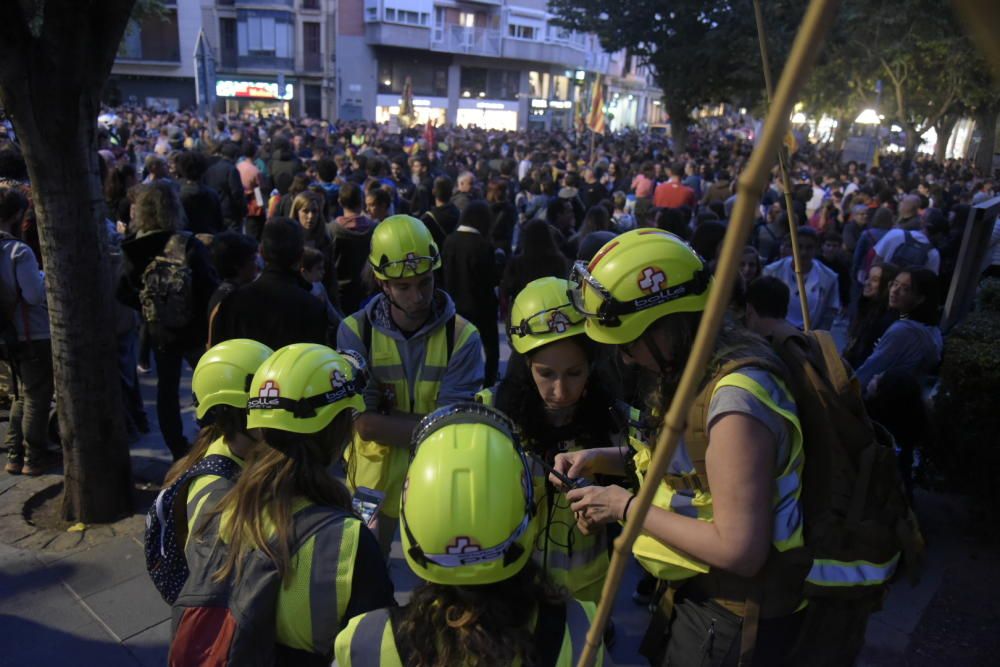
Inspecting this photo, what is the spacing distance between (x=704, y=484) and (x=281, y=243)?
3.00 m

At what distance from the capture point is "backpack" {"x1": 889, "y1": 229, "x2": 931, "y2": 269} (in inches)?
301

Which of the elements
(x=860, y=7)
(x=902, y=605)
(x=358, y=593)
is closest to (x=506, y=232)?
(x=902, y=605)

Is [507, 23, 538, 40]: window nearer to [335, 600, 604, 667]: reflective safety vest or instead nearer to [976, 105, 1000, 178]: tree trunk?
[976, 105, 1000, 178]: tree trunk

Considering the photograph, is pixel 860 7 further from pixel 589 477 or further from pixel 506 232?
pixel 589 477

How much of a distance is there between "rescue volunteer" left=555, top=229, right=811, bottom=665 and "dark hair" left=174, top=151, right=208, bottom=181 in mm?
6241

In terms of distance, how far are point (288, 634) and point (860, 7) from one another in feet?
87.5

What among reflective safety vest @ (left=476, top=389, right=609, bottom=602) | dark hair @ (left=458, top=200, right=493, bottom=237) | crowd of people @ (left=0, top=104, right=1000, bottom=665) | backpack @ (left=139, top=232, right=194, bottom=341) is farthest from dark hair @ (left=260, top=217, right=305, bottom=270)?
dark hair @ (left=458, top=200, right=493, bottom=237)

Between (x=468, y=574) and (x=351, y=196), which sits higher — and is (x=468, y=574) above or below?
below

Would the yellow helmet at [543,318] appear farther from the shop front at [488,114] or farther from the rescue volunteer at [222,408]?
the shop front at [488,114]

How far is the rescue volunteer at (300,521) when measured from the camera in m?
1.75

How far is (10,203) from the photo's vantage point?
4812mm

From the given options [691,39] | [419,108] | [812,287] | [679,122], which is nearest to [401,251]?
[812,287]

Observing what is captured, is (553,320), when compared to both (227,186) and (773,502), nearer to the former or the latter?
(773,502)

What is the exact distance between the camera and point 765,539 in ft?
5.28
